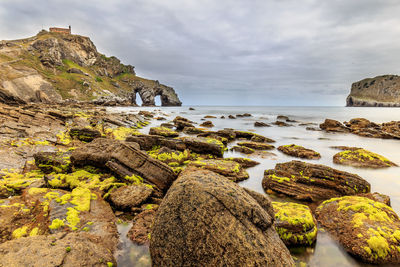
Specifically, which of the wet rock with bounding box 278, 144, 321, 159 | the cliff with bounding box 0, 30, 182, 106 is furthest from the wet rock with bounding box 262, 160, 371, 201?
the cliff with bounding box 0, 30, 182, 106

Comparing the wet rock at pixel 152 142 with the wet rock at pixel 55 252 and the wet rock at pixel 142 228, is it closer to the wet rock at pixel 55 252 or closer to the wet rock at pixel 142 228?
the wet rock at pixel 142 228

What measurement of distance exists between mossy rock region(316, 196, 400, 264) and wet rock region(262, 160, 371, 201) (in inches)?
63.1

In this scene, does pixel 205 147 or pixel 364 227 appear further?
pixel 205 147

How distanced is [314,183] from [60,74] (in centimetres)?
12117

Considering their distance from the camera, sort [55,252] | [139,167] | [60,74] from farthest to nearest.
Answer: [60,74] < [139,167] < [55,252]

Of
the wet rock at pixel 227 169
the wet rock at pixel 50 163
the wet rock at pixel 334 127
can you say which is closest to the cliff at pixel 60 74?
the wet rock at pixel 50 163

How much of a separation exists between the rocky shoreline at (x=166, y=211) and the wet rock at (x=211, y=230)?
19 mm

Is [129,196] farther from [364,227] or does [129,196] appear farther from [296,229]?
[364,227]

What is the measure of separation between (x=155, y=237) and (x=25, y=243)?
2.92 meters

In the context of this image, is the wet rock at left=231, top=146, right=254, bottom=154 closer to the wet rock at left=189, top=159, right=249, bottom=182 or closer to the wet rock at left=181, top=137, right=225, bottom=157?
the wet rock at left=181, top=137, right=225, bottom=157

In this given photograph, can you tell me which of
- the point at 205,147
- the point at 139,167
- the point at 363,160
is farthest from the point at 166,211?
the point at 363,160

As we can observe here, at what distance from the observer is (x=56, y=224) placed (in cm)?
528

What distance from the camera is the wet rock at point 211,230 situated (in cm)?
357

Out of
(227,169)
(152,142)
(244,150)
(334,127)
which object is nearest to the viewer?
(227,169)
